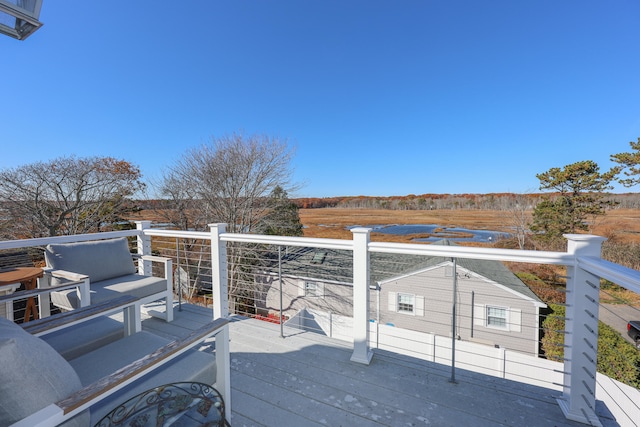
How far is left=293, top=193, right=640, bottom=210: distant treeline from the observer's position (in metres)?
13.5

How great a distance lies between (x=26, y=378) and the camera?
0.77 m

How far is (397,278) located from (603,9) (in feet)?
28.4

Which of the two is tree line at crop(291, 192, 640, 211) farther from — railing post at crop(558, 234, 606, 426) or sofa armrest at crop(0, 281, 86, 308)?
railing post at crop(558, 234, 606, 426)

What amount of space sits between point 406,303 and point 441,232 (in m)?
14.8

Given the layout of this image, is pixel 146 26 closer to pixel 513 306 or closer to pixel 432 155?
pixel 513 306

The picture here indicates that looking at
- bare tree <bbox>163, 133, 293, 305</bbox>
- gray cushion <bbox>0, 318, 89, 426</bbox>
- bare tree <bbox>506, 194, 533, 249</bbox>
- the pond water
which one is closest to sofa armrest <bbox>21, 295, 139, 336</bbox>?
gray cushion <bbox>0, 318, 89, 426</bbox>

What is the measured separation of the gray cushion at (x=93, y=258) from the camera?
2426 mm

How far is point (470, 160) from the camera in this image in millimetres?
17188

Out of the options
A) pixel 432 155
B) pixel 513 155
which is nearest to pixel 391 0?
pixel 432 155

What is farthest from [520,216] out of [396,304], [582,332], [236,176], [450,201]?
[582,332]

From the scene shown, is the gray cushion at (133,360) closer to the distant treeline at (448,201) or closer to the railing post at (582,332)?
the railing post at (582,332)

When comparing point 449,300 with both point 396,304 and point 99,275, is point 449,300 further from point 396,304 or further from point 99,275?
point 99,275

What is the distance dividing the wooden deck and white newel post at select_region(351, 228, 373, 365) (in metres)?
0.09

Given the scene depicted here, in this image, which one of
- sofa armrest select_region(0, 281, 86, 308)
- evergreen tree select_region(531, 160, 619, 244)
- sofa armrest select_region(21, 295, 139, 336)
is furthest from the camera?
evergreen tree select_region(531, 160, 619, 244)
